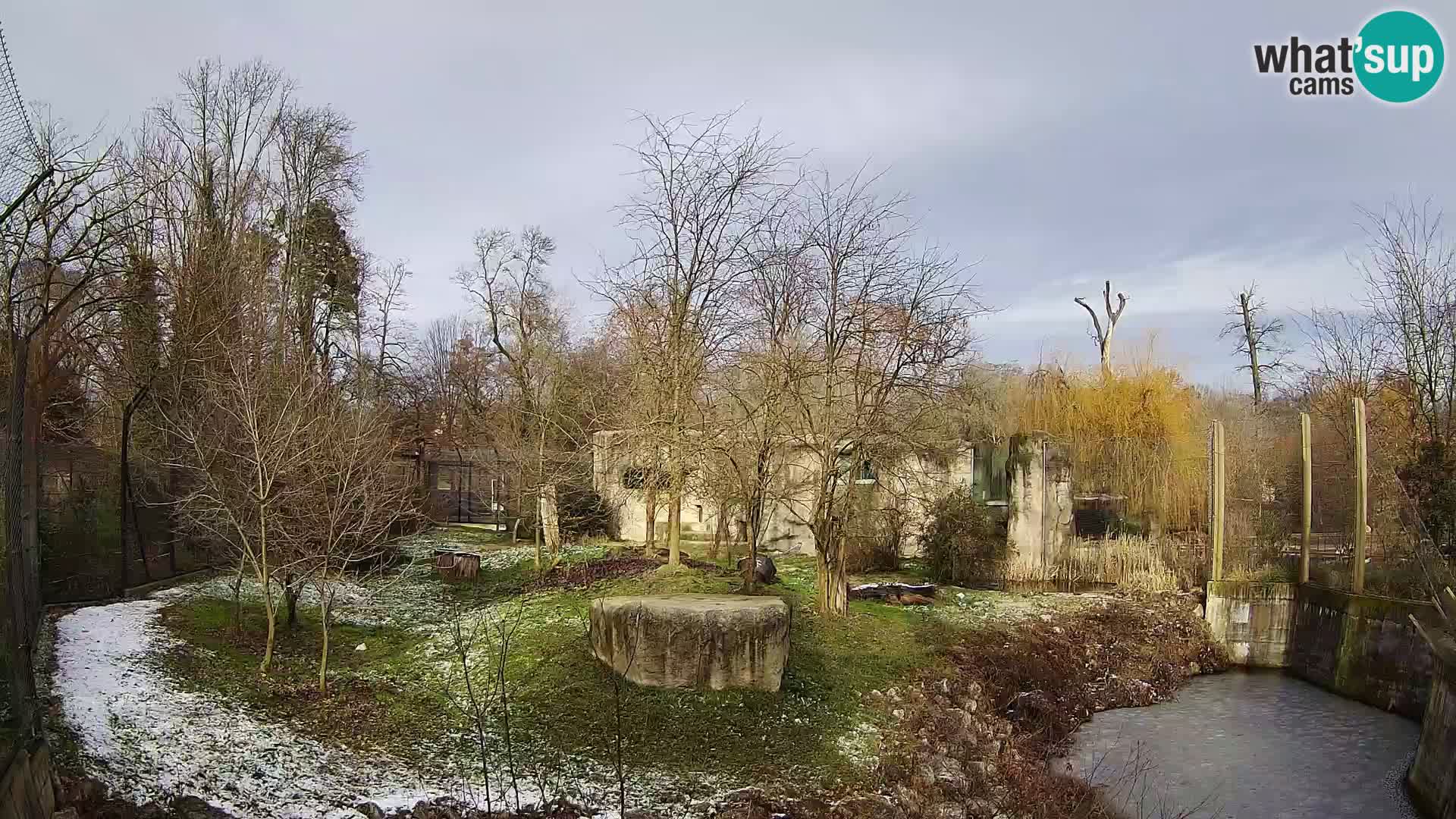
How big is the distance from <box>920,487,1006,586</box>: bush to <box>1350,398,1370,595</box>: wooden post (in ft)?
17.7

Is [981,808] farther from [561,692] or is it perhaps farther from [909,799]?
[561,692]

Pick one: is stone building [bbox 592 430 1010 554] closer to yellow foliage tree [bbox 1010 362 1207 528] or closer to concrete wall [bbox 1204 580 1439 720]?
yellow foliage tree [bbox 1010 362 1207 528]

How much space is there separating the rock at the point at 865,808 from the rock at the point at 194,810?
4294mm

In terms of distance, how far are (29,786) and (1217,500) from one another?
15.4 metres

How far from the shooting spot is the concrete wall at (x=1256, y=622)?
14016mm

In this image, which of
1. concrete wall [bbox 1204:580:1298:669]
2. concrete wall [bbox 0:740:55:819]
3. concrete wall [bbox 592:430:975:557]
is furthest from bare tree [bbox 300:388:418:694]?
concrete wall [bbox 1204:580:1298:669]

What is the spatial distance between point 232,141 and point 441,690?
767 inches

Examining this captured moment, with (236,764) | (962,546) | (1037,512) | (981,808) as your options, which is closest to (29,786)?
(236,764)

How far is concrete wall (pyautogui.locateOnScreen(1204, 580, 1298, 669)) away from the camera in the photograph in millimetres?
14016

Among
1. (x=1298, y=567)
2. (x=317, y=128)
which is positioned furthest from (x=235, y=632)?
(x=317, y=128)

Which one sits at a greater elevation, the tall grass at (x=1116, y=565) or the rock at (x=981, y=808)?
the tall grass at (x=1116, y=565)

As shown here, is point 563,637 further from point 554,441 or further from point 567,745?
point 554,441

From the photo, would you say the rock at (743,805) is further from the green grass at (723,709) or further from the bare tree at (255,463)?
the bare tree at (255,463)

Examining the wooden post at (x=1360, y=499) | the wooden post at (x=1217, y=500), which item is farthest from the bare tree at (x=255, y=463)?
the wooden post at (x=1217, y=500)
